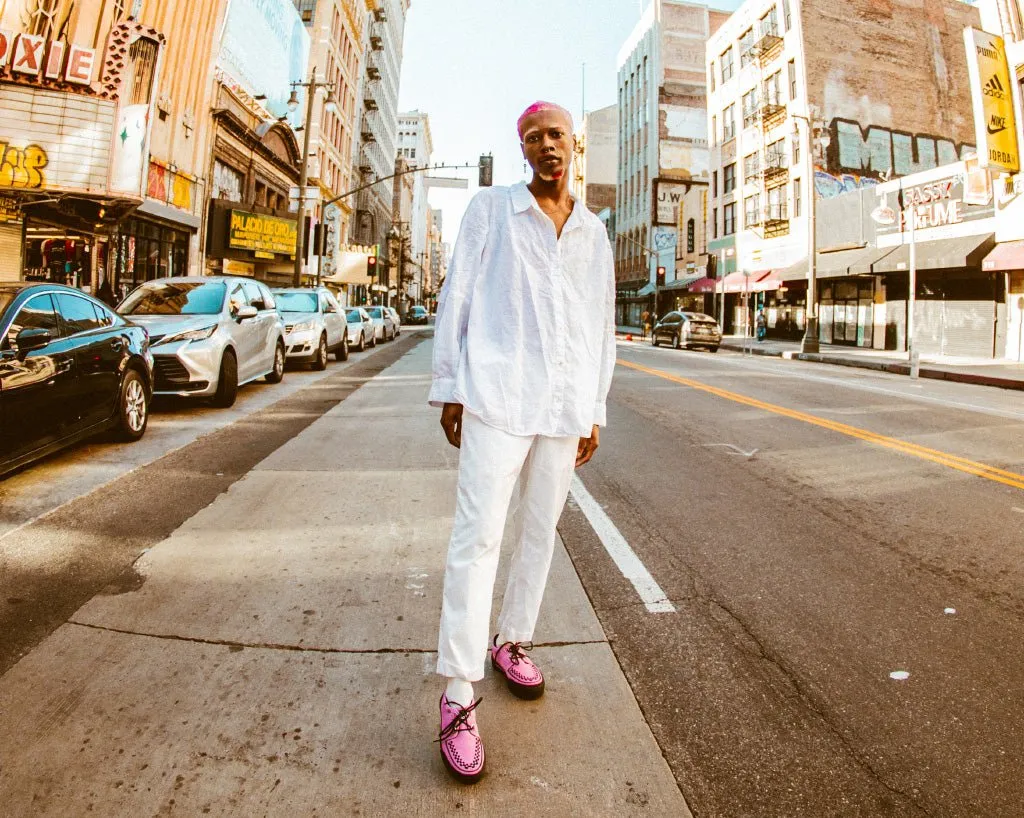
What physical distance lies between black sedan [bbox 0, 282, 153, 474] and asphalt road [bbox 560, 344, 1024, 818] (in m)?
3.95

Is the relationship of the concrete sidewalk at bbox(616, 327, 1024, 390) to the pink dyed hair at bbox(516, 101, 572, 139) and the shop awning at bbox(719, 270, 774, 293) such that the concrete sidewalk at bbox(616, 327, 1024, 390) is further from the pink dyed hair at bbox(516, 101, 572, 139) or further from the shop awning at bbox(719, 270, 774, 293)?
the pink dyed hair at bbox(516, 101, 572, 139)

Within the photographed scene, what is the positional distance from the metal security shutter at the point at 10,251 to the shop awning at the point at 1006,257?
82.8ft

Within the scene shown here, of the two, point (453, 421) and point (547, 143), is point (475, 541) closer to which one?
point (453, 421)

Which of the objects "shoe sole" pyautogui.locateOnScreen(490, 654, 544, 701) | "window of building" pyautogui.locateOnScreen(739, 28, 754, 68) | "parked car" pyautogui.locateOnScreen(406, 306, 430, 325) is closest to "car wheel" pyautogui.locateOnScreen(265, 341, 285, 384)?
"shoe sole" pyautogui.locateOnScreen(490, 654, 544, 701)

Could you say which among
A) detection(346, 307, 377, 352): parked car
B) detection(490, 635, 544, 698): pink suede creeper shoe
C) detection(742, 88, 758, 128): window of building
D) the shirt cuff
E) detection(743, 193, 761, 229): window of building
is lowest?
detection(490, 635, 544, 698): pink suede creeper shoe

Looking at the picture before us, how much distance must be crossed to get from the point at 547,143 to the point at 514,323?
2.04 feet

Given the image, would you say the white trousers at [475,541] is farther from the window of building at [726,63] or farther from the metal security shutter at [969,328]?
the window of building at [726,63]

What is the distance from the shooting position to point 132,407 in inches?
286

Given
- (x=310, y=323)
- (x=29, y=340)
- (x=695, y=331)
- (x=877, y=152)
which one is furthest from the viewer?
(x=877, y=152)

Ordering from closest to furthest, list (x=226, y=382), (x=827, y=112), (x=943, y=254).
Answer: (x=226, y=382), (x=943, y=254), (x=827, y=112)

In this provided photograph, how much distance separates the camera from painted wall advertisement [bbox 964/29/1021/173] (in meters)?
21.9

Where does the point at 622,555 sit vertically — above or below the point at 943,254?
below

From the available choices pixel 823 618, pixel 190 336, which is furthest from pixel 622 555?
pixel 190 336

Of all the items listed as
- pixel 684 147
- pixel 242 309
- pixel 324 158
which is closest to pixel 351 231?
pixel 324 158
